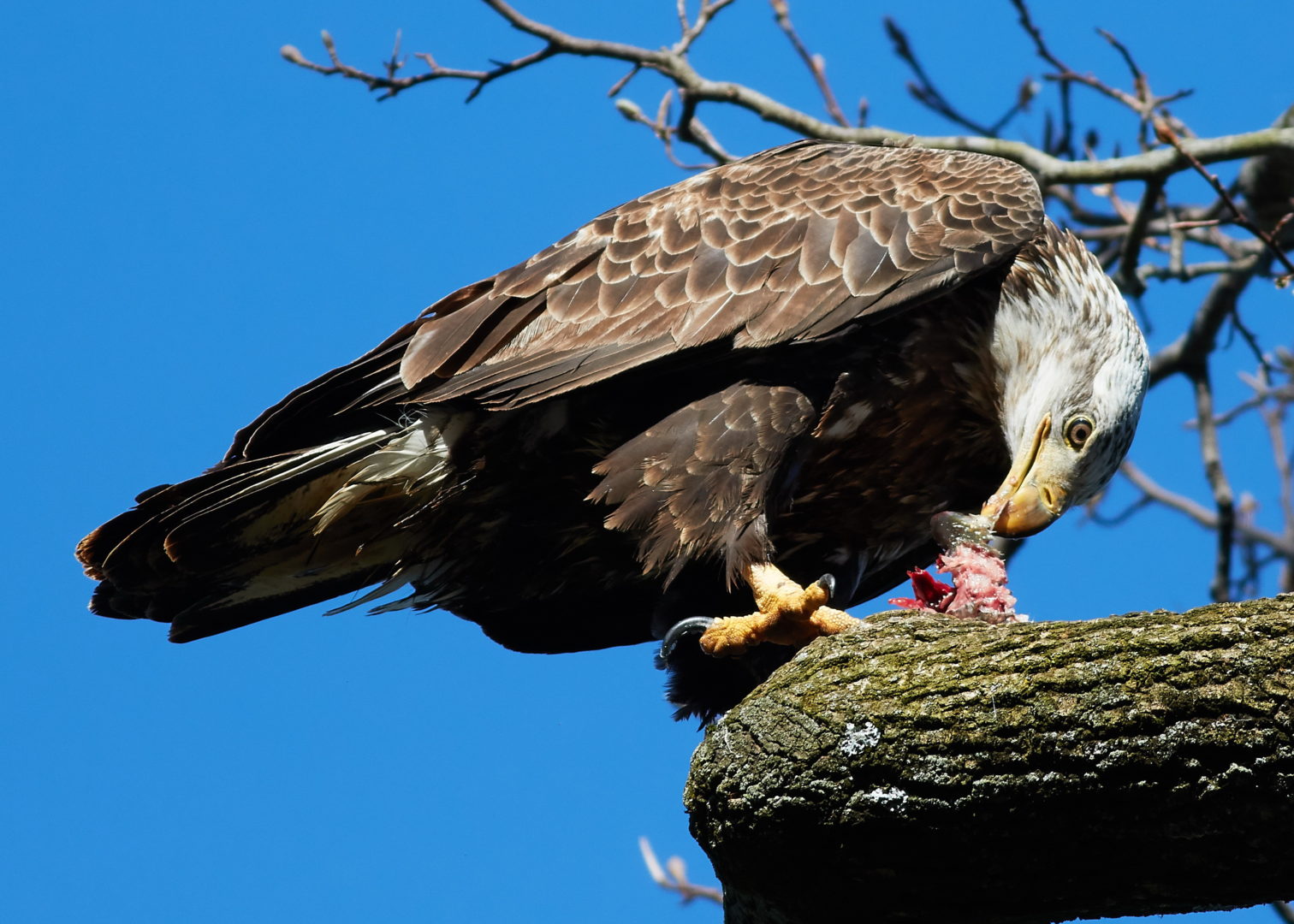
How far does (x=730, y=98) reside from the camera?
243 inches

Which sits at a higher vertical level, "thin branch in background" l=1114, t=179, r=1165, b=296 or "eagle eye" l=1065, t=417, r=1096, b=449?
"thin branch in background" l=1114, t=179, r=1165, b=296

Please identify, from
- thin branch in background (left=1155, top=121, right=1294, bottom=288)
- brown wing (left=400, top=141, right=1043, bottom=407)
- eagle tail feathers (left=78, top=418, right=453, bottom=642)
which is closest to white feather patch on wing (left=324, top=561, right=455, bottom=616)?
eagle tail feathers (left=78, top=418, right=453, bottom=642)

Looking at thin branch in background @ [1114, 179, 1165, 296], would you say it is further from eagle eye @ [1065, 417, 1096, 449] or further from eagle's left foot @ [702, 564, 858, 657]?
eagle's left foot @ [702, 564, 858, 657]

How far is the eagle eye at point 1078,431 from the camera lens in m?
4.41

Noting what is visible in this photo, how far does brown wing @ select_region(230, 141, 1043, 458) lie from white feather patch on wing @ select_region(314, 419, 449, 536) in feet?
0.46

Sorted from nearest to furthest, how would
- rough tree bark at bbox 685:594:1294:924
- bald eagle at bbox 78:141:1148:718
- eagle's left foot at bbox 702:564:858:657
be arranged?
rough tree bark at bbox 685:594:1294:924, eagle's left foot at bbox 702:564:858:657, bald eagle at bbox 78:141:1148:718

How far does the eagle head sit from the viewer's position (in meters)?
4.37

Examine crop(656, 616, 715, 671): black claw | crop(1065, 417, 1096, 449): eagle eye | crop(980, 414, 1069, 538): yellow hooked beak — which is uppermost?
crop(1065, 417, 1096, 449): eagle eye

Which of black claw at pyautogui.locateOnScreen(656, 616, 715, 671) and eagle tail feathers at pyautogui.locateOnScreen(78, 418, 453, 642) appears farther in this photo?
black claw at pyautogui.locateOnScreen(656, 616, 715, 671)

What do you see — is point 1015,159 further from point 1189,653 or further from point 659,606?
point 1189,653

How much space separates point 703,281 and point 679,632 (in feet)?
3.68

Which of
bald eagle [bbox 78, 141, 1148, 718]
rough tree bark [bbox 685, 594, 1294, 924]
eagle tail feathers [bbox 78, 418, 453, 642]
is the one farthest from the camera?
eagle tail feathers [bbox 78, 418, 453, 642]

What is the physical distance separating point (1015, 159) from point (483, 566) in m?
2.84

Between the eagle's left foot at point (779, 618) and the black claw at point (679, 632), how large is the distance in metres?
0.20
